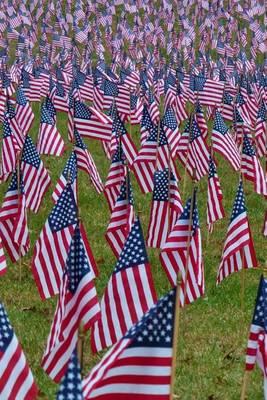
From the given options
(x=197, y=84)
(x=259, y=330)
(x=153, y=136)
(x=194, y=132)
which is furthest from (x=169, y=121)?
(x=259, y=330)

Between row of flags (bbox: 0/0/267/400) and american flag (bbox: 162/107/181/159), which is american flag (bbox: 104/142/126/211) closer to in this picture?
row of flags (bbox: 0/0/267/400)

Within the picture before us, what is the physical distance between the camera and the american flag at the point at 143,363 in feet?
18.8

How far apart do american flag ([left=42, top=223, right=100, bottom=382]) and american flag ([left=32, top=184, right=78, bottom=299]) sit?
226 centimetres

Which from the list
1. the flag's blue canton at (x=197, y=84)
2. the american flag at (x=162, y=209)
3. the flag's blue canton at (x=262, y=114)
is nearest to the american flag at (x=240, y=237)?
the american flag at (x=162, y=209)

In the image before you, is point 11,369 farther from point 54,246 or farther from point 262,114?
point 262,114

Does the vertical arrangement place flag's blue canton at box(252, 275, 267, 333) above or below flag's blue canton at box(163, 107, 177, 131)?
below

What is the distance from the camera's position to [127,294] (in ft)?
26.5

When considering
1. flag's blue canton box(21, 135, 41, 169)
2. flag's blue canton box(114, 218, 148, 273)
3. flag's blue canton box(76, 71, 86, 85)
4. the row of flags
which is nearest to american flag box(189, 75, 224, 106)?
the row of flags

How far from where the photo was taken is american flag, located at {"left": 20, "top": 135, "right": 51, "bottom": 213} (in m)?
14.1

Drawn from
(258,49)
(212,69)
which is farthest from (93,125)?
(258,49)

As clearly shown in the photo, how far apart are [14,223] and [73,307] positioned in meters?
4.65

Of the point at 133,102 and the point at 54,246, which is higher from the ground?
the point at 133,102

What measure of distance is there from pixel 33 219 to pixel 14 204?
2833 mm

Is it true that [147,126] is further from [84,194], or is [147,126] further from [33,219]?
[33,219]
